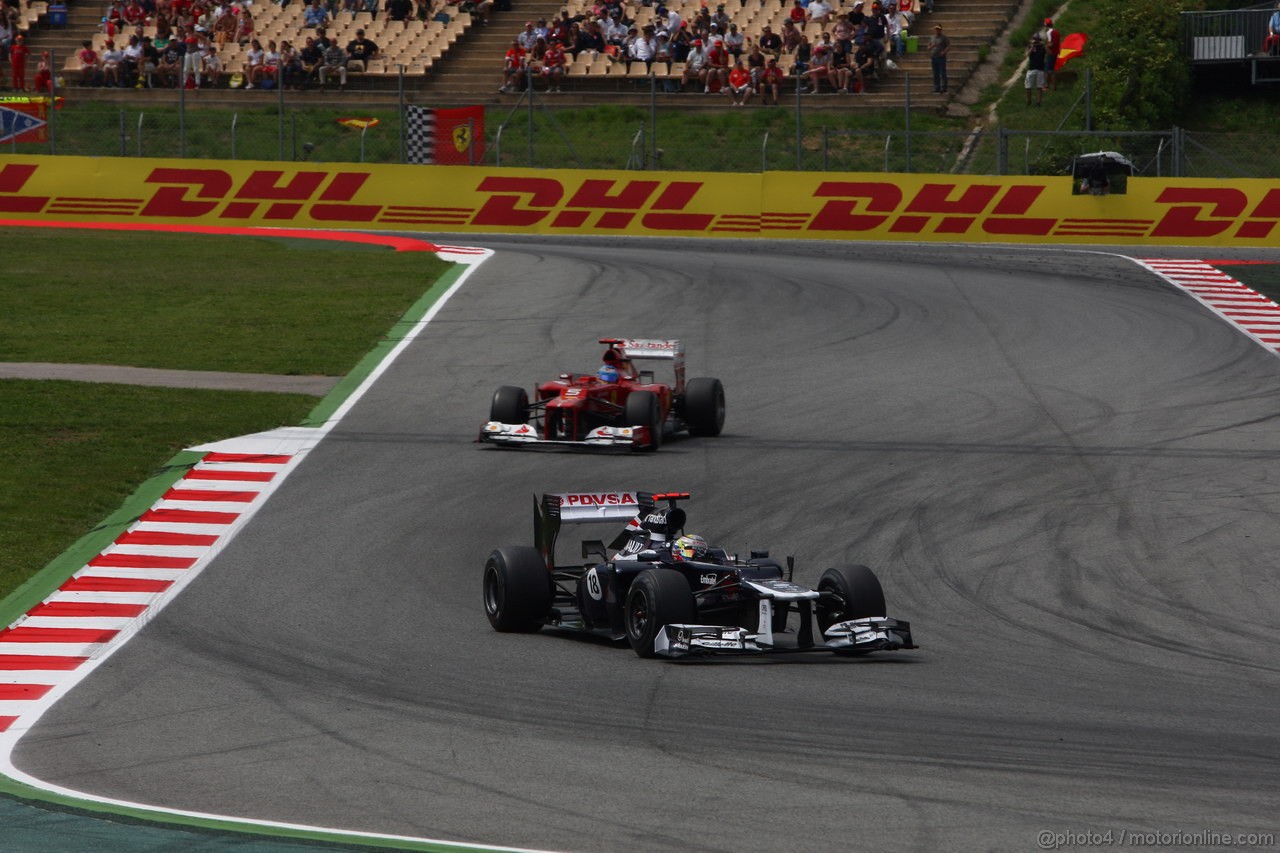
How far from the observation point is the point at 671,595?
10.6 meters

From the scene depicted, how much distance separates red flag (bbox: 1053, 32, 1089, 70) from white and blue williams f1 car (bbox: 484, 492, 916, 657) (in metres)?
32.9

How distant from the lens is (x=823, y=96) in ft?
132

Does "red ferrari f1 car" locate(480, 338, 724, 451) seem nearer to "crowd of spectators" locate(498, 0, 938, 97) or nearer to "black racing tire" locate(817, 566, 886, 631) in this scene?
"black racing tire" locate(817, 566, 886, 631)

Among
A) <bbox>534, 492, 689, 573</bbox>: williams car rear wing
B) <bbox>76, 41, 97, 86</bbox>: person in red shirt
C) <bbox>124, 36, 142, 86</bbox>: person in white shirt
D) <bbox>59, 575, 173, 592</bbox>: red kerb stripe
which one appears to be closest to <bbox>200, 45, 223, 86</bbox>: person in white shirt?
<bbox>124, 36, 142, 86</bbox>: person in white shirt

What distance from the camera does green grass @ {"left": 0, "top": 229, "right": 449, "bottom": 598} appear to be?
52.9 feet

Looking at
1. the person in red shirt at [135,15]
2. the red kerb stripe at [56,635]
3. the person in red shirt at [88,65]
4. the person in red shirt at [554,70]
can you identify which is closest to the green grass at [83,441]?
the red kerb stripe at [56,635]

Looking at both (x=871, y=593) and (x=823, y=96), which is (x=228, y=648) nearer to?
(x=871, y=593)

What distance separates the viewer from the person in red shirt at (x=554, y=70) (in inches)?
1700

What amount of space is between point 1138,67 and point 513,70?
1455cm

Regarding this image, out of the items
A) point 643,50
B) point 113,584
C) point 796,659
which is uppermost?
point 643,50

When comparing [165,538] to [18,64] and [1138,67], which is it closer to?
[1138,67]

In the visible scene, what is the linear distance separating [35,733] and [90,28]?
1685 inches

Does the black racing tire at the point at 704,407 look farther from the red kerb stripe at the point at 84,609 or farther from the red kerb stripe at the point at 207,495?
the red kerb stripe at the point at 84,609

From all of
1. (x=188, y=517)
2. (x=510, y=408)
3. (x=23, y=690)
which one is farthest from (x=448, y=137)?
(x=23, y=690)
